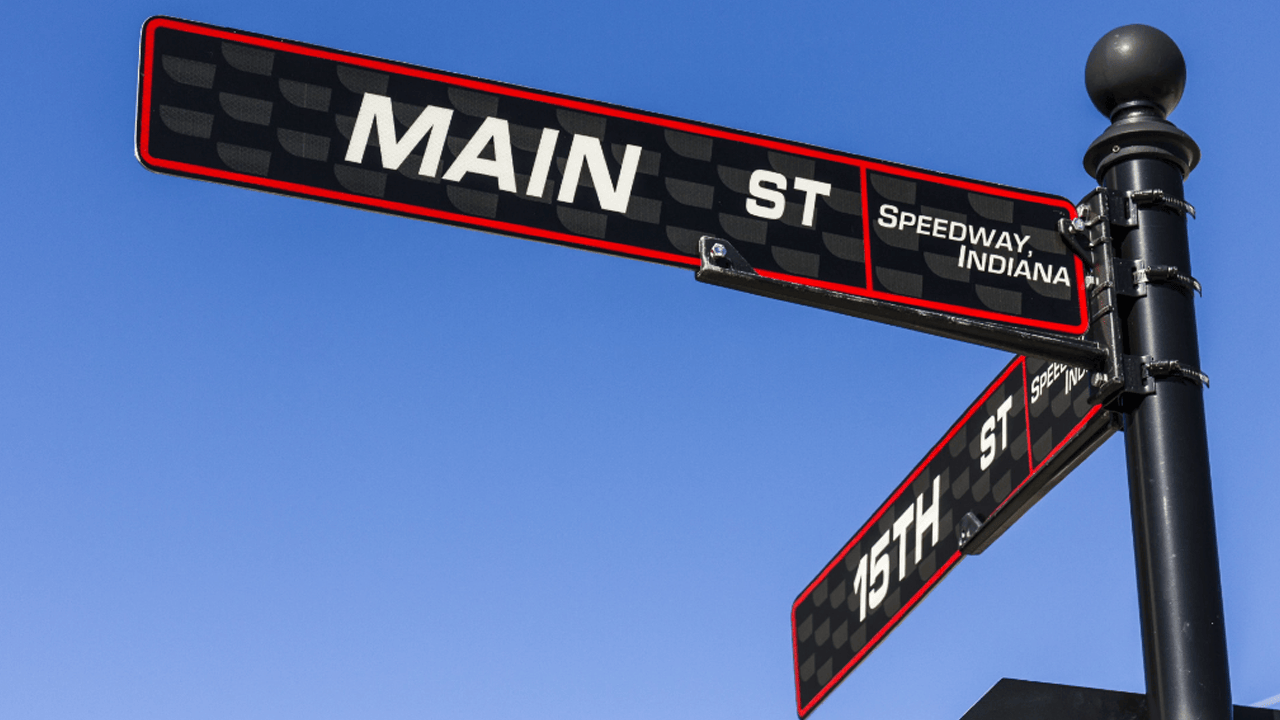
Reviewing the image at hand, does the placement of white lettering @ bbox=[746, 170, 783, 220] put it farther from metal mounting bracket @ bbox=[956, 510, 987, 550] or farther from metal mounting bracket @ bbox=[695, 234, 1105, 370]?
metal mounting bracket @ bbox=[956, 510, 987, 550]

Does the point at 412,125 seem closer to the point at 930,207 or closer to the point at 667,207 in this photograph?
the point at 667,207

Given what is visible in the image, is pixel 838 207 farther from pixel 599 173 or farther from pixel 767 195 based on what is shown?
pixel 599 173

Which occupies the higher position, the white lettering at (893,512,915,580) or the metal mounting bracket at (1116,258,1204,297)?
the metal mounting bracket at (1116,258,1204,297)

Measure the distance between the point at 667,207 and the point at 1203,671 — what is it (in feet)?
4.54

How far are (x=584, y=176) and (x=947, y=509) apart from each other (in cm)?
147

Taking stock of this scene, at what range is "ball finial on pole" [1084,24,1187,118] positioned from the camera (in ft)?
11.0

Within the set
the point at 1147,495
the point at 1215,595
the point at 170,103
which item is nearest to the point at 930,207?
the point at 1147,495

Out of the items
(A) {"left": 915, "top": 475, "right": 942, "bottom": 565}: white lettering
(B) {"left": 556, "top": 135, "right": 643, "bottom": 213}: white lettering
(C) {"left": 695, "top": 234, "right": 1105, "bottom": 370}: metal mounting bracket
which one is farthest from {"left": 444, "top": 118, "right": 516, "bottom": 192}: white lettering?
(A) {"left": 915, "top": 475, "right": 942, "bottom": 565}: white lettering

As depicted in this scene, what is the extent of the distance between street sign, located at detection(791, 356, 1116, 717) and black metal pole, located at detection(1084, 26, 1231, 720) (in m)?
0.16

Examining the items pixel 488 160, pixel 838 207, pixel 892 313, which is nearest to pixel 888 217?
pixel 838 207

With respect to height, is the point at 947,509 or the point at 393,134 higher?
the point at 393,134

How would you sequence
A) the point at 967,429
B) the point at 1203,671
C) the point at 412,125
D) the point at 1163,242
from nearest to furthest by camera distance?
the point at 1203,671 < the point at 412,125 < the point at 1163,242 < the point at 967,429

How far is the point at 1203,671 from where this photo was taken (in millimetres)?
2812

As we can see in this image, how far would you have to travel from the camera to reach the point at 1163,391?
3055 millimetres
